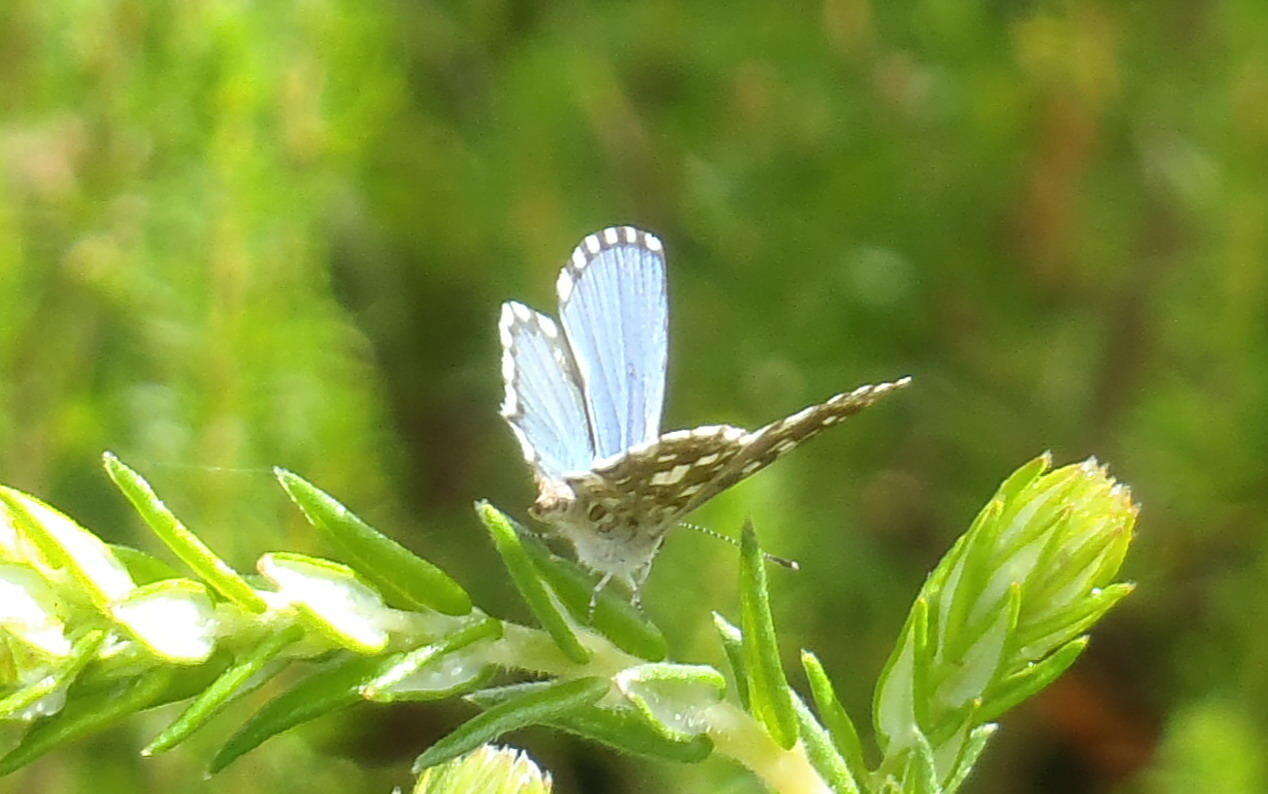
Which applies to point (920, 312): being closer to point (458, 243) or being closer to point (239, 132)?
point (458, 243)

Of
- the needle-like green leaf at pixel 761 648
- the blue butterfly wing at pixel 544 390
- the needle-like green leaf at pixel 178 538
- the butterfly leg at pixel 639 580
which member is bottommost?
the needle-like green leaf at pixel 761 648

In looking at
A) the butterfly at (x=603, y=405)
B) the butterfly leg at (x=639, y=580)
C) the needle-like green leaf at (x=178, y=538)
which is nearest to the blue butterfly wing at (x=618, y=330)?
the butterfly at (x=603, y=405)

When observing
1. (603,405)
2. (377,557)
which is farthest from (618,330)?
(377,557)

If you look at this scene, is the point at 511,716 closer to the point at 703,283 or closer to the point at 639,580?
the point at 639,580

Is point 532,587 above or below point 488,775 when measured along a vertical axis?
above

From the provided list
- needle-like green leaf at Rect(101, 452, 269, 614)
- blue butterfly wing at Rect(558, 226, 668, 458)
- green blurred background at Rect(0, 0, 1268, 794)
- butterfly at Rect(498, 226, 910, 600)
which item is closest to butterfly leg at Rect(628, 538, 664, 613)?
butterfly at Rect(498, 226, 910, 600)

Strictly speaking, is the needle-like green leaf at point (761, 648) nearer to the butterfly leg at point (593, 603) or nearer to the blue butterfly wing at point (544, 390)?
the butterfly leg at point (593, 603)
